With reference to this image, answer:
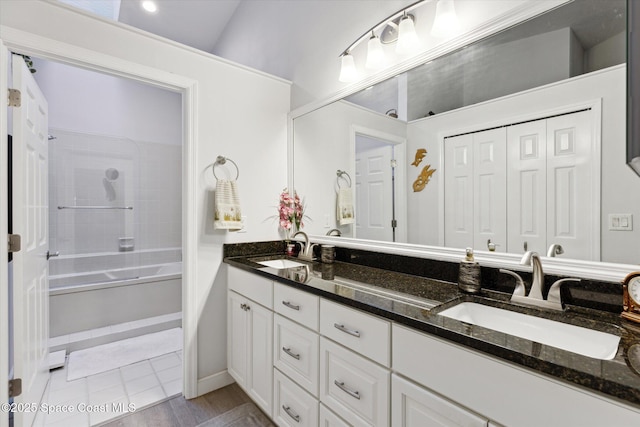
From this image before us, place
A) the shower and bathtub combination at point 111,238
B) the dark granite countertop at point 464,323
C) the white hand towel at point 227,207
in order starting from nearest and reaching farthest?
1. the dark granite countertop at point 464,323
2. the white hand towel at point 227,207
3. the shower and bathtub combination at point 111,238

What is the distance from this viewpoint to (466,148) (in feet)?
4.84

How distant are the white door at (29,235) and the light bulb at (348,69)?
68.0 inches

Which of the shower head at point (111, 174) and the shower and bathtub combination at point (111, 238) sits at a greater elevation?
the shower head at point (111, 174)

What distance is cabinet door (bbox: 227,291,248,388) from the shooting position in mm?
1977

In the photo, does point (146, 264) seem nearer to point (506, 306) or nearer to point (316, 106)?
point (316, 106)

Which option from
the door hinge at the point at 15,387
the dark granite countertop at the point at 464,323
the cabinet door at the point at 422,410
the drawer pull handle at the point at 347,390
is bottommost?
the door hinge at the point at 15,387

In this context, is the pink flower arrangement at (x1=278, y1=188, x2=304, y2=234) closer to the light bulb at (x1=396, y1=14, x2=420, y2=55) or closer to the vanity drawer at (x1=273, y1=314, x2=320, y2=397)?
the vanity drawer at (x1=273, y1=314, x2=320, y2=397)

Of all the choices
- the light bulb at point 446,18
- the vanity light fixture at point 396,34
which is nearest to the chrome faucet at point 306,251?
the vanity light fixture at point 396,34

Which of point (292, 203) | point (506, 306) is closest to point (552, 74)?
point (506, 306)

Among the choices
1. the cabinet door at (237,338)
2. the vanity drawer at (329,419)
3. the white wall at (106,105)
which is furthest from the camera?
the white wall at (106,105)

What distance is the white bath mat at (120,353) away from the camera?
2400 mm

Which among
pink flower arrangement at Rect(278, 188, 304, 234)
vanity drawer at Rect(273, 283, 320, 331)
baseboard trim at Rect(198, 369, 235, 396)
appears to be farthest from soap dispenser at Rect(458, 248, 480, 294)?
baseboard trim at Rect(198, 369, 235, 396)

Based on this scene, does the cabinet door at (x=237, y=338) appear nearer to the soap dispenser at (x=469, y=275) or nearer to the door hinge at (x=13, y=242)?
the door hinge at (x=13, y=242)

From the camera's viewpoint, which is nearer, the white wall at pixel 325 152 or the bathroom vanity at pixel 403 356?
the bathroom vanity at pixel 403 356
